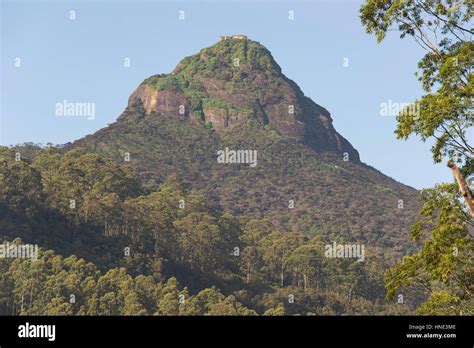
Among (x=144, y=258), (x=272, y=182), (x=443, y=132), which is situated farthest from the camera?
(x=272, y=182)

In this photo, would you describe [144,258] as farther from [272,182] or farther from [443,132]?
[272,182]

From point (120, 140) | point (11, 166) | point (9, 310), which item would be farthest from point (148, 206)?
point (120, 140)

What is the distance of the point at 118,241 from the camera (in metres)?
84.4

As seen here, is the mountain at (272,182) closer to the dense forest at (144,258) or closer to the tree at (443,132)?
the dense forest at (144,258)

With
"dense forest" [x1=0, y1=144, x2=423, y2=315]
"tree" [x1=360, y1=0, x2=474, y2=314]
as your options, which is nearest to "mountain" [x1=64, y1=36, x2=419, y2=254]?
"dense forest" [x1=0, y1=144, x2=423, y2=315]

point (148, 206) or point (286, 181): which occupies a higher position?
point (286, 181)

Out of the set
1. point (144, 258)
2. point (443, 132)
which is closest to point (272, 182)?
point (144, 258)

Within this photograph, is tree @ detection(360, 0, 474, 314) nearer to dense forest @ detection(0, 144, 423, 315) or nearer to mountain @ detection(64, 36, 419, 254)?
dense forest @ detection(0, 144, 423, 315)

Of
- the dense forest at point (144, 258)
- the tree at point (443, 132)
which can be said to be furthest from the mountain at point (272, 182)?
the tree at point (443, 132)

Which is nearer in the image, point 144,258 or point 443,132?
point 443,132

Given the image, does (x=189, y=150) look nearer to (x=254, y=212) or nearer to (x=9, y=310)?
(x=254, y=212)

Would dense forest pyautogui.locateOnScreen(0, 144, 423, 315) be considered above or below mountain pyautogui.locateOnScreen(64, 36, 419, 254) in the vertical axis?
below

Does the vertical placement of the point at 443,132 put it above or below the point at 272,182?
below
